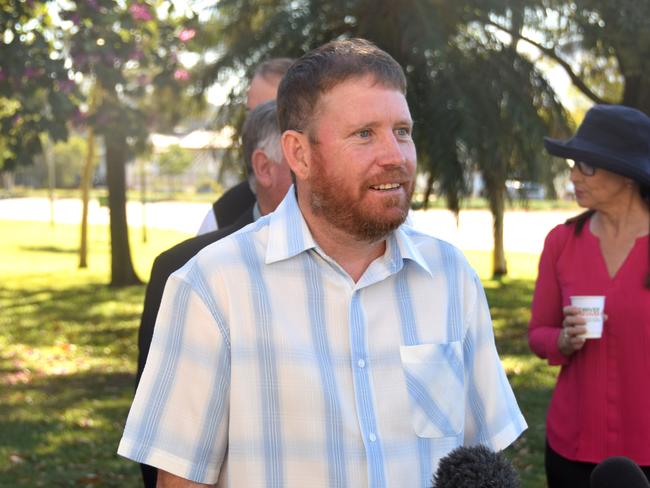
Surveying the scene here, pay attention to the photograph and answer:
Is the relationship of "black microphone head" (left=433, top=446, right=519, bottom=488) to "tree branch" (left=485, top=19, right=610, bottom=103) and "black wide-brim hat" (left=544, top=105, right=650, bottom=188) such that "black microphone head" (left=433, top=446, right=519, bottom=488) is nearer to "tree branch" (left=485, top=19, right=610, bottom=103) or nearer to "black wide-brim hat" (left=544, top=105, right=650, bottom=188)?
"black wide-brim hat" (left=544, top=105, right=650, bottom=188)

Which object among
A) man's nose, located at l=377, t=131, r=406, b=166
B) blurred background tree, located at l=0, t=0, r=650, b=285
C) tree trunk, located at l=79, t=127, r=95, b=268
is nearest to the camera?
man's nose, located at l=377, t=131, r=406, b=166

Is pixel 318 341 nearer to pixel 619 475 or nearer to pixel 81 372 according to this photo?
pixel 619 475

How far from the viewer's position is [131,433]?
2.23 meters

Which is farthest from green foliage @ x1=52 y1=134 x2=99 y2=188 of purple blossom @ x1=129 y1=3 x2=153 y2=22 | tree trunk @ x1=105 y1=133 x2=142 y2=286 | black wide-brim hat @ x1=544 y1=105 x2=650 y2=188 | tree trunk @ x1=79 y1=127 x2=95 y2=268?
black wide-brim hat @ x1=544 y1=105 x2=650 y2=188

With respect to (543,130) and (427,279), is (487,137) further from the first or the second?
(427,279)

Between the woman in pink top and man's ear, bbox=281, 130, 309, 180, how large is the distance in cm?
178

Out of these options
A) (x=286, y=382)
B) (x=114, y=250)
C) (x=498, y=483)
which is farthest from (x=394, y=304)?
(x=114, y=250)

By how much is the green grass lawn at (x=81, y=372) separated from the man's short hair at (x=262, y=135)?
412 centimetres

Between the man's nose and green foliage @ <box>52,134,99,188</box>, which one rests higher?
the man's nose

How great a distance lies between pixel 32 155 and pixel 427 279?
9313 mm

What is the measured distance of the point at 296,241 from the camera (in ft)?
7.48

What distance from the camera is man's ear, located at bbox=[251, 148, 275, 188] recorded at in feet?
11.3

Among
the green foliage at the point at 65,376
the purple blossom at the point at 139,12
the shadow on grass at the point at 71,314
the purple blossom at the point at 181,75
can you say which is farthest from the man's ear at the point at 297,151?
the shadow on grass at the point at 71,314

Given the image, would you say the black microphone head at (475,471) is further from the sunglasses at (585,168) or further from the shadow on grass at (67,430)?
the shadow on grass at (67,430)
